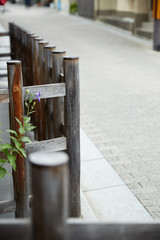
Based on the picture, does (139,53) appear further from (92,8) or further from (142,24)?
(92,8)

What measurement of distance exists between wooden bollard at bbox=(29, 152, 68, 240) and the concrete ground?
290cm

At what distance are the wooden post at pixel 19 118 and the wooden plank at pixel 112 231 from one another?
1.93m

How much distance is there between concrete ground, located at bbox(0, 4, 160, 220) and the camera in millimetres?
4539

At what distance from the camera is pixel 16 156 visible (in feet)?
9.95

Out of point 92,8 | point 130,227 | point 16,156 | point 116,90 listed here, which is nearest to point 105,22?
point 92,8

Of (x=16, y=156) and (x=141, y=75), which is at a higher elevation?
(x=16, y=156)

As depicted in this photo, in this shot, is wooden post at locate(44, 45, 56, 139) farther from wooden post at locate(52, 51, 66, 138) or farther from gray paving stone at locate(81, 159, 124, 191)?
gray paving stone at locate(81, 159, 124, 191)

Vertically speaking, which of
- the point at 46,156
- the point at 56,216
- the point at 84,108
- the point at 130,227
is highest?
the point at 46,156

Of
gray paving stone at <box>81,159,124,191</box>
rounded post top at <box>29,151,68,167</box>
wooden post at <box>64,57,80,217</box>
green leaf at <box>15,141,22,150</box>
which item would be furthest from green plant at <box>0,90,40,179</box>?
rounded post top at <box>29,151,68,167</box>

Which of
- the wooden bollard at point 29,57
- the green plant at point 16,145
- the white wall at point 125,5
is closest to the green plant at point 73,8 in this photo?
the white wall at point 125,5

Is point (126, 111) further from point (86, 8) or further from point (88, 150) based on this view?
point (86, 8)

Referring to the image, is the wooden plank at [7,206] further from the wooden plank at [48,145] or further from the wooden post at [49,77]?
the wooden post at [49,77]

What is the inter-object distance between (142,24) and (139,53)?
6.62 metres

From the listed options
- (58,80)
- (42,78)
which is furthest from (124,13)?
(58,80)
